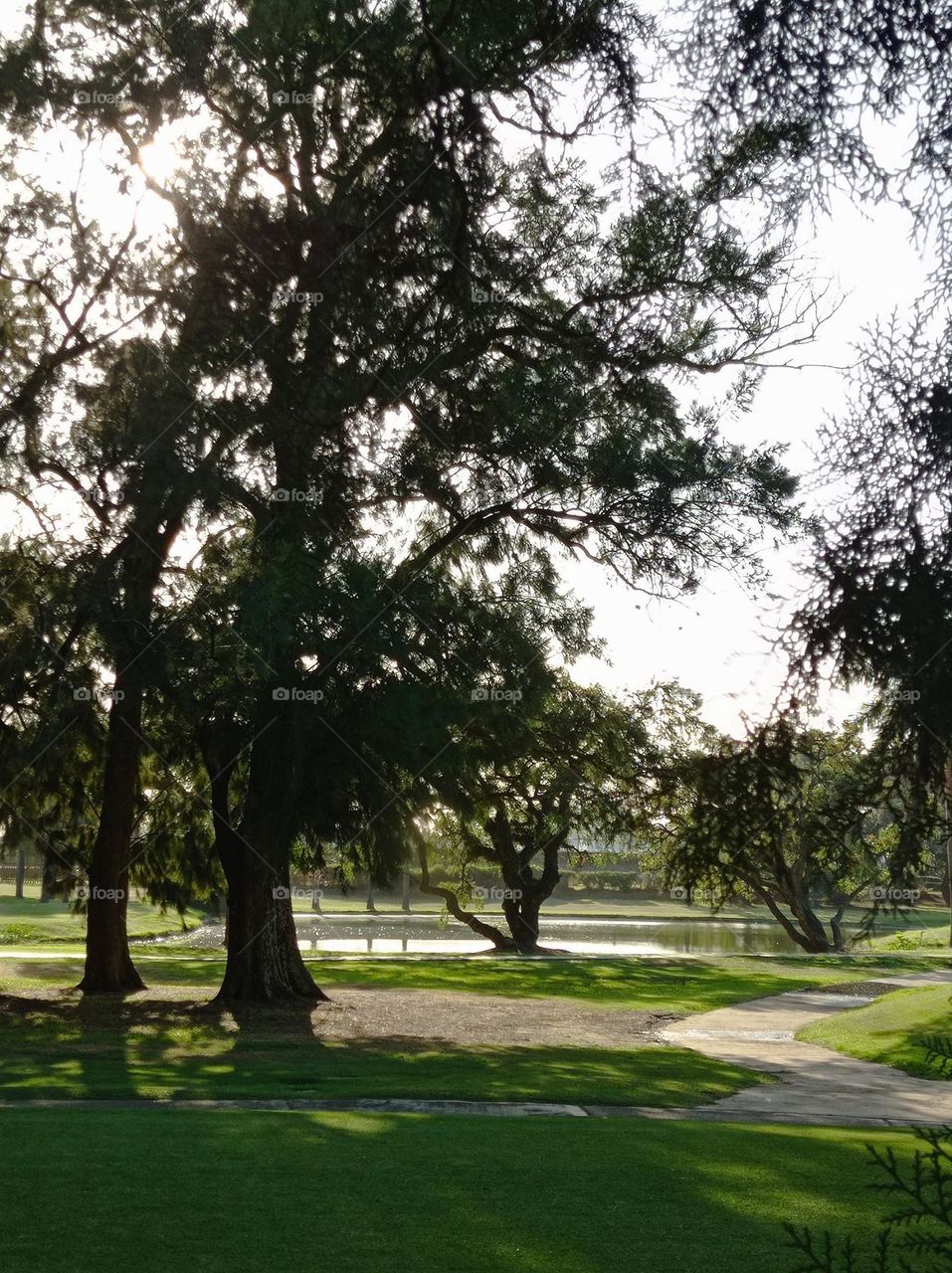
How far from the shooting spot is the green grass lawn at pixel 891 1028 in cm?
1587

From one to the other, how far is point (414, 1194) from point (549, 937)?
40459mm

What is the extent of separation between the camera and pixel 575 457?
1443cm

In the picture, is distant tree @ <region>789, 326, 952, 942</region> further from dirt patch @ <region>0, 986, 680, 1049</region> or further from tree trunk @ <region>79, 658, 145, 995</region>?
tree trunk @ <region>79, 658, 145, 995</region>

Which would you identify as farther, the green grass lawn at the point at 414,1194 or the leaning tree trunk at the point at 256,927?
the leaning tree trunk at the point at 256,927

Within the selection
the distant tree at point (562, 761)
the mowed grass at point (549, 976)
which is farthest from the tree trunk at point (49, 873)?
the distant tree at point (562, 761)

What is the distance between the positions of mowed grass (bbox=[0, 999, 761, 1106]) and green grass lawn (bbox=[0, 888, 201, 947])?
17.0 m

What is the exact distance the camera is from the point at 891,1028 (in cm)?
1752

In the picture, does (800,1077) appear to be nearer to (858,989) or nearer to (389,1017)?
(389,1017)

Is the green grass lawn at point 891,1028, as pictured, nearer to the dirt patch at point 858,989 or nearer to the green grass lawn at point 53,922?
the dirt patch at point 858,989

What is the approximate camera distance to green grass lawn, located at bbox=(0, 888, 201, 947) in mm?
38844

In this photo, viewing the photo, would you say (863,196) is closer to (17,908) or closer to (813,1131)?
(813,1131)

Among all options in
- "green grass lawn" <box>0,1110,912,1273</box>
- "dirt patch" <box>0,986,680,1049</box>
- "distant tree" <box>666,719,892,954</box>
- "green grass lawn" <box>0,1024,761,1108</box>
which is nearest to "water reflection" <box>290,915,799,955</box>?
"dirt patch" <box>0,986,680,1049</box>

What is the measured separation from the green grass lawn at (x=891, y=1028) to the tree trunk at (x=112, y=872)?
39.2ft

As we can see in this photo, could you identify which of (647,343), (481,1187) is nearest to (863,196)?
(481,1187)
